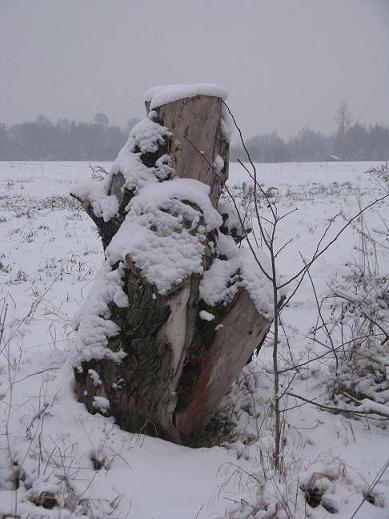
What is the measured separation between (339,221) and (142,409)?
347 inches

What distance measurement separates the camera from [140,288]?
229 cm

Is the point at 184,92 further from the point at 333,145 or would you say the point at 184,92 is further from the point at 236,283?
the point at 333,145

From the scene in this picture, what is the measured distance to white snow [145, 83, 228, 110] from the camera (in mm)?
2555

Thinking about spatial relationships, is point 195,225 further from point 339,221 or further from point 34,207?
point 34,207

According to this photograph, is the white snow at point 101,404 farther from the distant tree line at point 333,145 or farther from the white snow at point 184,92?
the distant tree line at point 333,145

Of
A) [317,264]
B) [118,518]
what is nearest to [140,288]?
[118,518]

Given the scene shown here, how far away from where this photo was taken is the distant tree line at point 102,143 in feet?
214

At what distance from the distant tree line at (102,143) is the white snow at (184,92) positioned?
6000cm

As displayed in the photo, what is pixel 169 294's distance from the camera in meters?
2.27

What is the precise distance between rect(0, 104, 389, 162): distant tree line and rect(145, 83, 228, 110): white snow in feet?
197

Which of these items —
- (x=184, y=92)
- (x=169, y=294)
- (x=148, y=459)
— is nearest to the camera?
(x=148, y=459)

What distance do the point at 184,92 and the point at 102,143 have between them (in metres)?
74.3

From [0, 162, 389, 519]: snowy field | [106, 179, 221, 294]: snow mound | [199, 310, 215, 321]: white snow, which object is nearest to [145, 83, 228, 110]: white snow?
[106, 179, 221, 294]: snow mound

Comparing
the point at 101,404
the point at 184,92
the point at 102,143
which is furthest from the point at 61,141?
the point at 101,404
